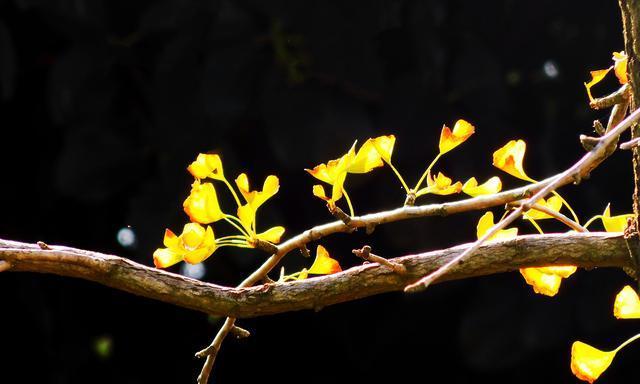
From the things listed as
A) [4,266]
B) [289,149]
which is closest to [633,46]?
[4,266]

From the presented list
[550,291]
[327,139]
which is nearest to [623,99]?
[550,291]

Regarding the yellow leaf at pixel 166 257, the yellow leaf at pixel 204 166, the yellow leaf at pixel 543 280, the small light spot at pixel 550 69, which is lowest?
the yellow leaf at pixel 543 280

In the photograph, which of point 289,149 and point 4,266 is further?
point 289,149

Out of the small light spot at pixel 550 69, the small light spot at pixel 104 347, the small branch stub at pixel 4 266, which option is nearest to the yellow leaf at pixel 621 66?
the small branch stub at pixel 4 266

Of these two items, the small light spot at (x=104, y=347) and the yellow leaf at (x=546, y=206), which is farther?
the small light spot at (x=104, y=347)

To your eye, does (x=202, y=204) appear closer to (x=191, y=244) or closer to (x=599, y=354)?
(x=191, y=244)

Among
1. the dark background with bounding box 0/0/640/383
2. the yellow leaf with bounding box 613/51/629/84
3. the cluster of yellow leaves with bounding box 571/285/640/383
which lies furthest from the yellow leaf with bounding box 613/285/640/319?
the dark background with bounding box 0/0/640/383

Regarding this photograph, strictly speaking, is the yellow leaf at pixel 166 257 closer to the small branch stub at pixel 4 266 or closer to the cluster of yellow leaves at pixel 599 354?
the small branch stub at pixel 4 266
